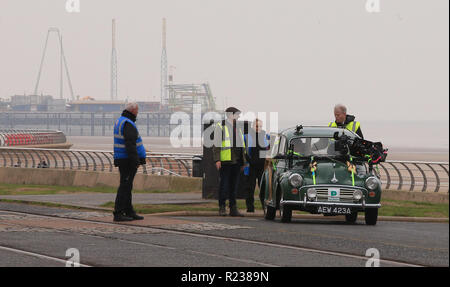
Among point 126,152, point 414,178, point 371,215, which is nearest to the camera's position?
point 126,152

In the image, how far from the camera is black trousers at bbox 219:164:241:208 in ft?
48.9

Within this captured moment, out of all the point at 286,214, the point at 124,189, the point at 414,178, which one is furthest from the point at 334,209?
the point at 414,178

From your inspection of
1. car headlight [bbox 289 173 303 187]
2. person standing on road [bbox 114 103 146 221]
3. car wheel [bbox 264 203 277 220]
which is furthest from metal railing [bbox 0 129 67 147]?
car headlight [bbox 289 173 303 187]

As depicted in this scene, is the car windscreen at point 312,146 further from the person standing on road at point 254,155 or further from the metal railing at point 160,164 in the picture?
the metal railing at point 160,164

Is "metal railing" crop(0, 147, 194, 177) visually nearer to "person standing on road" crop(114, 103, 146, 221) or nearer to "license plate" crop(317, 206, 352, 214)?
"person standing on road" crop(114, 103, 146, 221)

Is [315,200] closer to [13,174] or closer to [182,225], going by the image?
[182,225]

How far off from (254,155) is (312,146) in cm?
194

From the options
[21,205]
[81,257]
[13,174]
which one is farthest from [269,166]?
[13,174]

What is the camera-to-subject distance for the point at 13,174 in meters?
29.2

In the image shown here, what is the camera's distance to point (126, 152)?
13.2 metres

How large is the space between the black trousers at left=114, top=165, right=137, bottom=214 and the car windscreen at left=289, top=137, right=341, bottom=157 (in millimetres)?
2655

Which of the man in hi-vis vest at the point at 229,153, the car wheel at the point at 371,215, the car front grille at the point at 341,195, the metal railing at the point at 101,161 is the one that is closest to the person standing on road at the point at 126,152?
the man in hi-vis vest at the point at 229,153

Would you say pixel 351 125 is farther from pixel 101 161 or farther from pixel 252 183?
pixel 101 161

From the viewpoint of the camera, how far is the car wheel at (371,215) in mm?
13648
